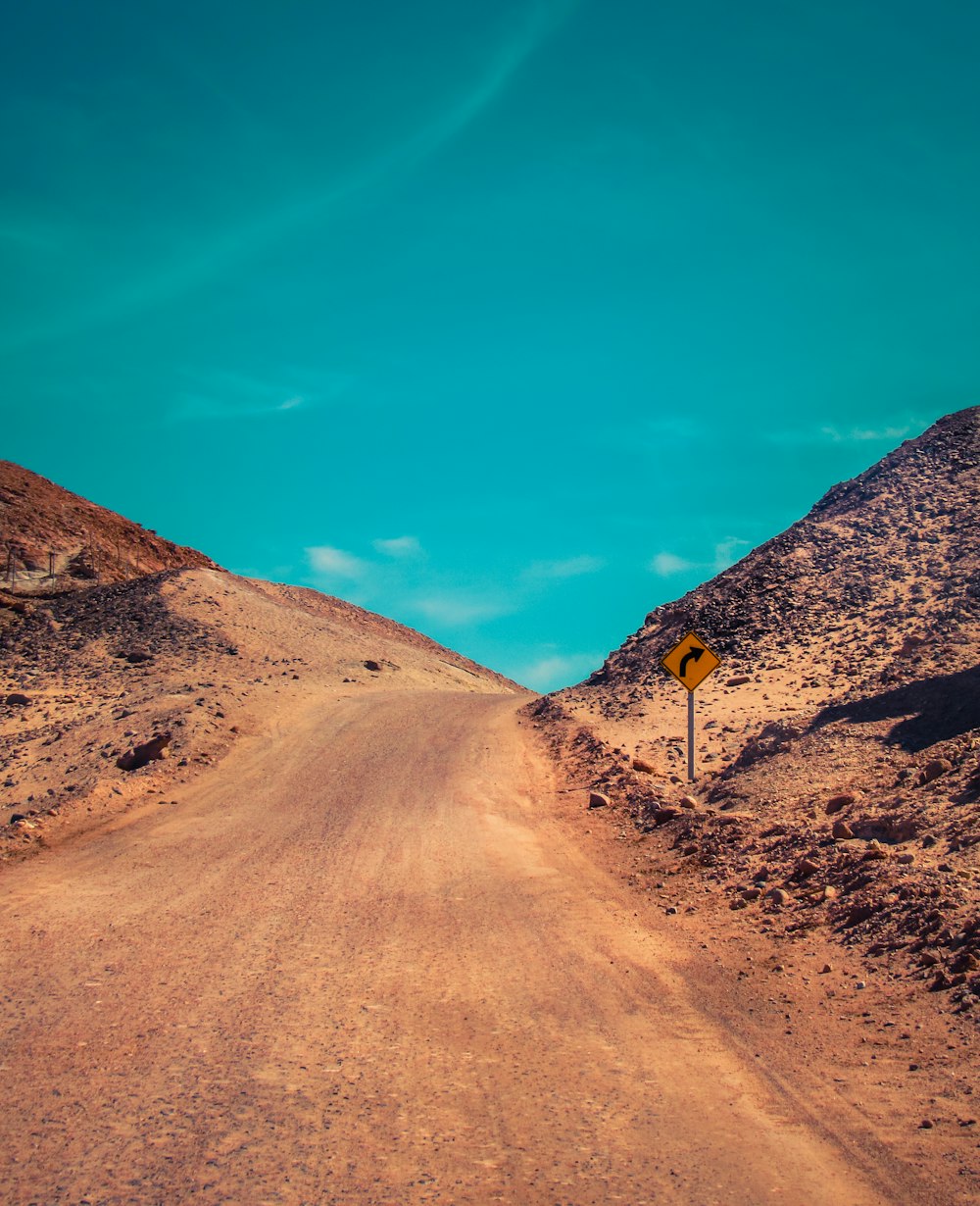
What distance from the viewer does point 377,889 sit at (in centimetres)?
1124

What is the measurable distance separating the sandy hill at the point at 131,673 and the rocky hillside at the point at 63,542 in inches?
5.7

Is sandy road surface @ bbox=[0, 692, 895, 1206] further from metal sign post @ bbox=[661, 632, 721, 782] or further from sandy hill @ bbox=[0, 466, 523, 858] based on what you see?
sandy hill @ bbox=[0, 466, 523, 858]

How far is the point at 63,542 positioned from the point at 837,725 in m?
42.2

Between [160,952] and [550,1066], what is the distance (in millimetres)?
4383

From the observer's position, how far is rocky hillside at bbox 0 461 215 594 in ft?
145

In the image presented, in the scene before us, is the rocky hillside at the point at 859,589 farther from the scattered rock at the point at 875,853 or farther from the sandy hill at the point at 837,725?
the scattered rock at the point at 875,853

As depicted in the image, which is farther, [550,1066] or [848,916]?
[848,916]

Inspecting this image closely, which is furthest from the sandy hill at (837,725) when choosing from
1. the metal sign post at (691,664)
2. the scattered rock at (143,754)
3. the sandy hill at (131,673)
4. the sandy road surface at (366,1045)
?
the scattered rock at (143,754)

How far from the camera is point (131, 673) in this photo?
30.5 m

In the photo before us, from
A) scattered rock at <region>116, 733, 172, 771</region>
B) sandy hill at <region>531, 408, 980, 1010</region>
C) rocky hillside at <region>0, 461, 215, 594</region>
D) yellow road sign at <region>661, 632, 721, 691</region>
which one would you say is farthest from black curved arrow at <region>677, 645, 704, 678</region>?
rocky hillside at <region>0, 461, 215, 594</region>

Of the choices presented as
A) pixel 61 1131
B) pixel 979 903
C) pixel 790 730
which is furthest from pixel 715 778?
pixel 61 1131

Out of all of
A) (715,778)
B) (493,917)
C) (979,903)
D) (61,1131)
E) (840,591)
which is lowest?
(61,1131)

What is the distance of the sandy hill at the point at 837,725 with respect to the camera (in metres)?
8.96

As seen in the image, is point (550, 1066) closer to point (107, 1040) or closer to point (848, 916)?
point (107, 1040)
